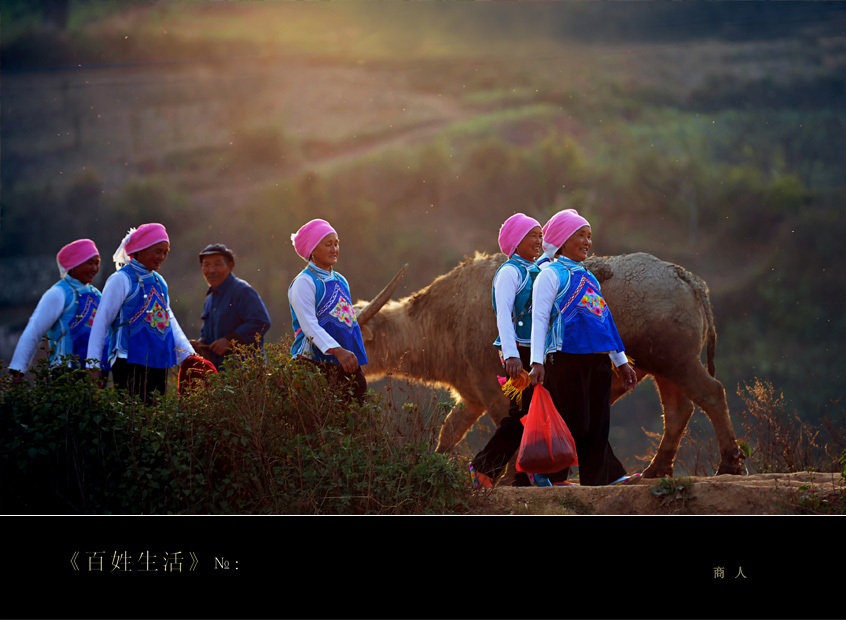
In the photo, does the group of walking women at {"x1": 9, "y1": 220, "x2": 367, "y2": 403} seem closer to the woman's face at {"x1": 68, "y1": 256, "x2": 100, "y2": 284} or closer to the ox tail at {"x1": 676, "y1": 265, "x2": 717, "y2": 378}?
the woman's face at {"x1": 68, "y1": 256, "x2": 100, "y2": 284}

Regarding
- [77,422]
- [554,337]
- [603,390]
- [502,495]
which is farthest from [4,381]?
[603,390]

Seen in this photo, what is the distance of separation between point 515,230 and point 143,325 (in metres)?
2.66

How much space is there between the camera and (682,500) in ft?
15.0

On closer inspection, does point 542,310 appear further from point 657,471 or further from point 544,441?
point 657,471

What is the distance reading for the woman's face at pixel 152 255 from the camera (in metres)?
5.86

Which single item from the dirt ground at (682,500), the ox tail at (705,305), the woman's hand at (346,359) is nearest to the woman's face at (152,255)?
the woman's hand at (346,359)

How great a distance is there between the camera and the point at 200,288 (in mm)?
14039

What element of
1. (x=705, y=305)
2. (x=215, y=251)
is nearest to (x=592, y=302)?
(x=705, y=305)

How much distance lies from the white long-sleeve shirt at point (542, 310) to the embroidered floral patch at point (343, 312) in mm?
1230

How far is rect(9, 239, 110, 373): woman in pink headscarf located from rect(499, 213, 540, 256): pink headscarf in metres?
3.03

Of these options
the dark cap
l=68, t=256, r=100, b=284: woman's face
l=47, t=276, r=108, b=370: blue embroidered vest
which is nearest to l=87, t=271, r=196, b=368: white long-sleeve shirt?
l=47, t=276, r=108, b=370: blue embroidered vest

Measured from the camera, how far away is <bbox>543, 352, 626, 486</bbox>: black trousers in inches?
212

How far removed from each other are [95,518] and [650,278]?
5.69 metres

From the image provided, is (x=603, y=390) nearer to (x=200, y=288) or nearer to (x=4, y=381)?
(x=4, y=381)
